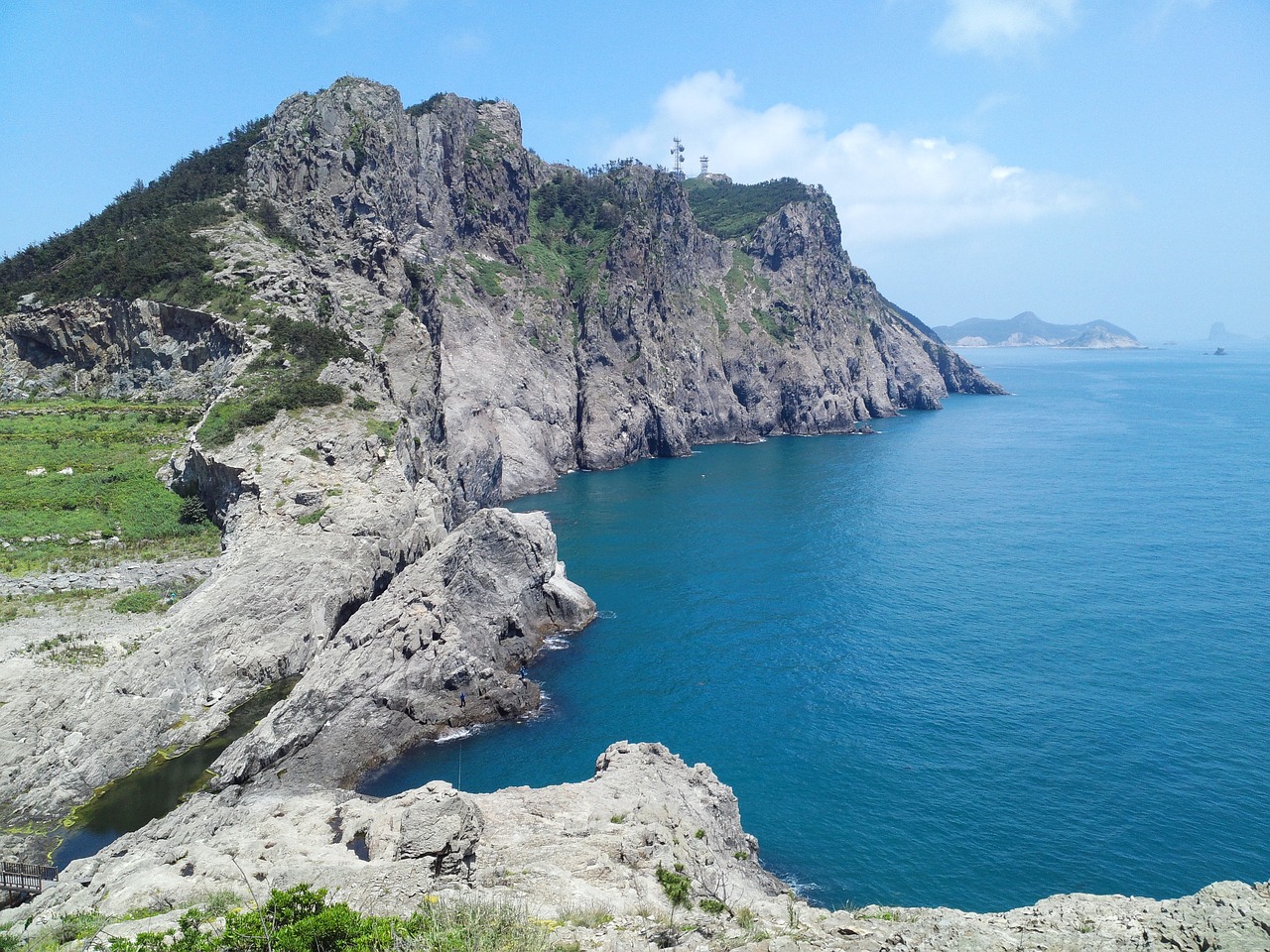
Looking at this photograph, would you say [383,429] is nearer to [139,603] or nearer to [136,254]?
[139,603]

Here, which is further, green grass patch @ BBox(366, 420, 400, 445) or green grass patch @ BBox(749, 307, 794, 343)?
green grass patch @ BBox(749, 307, 794, 343)

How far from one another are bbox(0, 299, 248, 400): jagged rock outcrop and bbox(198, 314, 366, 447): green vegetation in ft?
24.8

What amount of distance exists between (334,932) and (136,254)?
2768 inches

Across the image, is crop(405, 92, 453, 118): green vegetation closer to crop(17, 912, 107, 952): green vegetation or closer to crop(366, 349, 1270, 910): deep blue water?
crop(366, 349, 1270, 910): deep blue water

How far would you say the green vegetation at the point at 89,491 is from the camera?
137 ft

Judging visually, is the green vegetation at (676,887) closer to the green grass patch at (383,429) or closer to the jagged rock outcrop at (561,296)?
the green grass patch at (383,429)

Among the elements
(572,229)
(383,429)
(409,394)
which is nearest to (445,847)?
(383,429)

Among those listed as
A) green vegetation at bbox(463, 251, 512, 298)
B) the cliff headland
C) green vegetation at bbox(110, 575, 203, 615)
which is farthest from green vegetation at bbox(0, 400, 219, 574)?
green vegetation at bbox(463, 251, 512, 298)

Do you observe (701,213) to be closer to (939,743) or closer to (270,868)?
(939,743)

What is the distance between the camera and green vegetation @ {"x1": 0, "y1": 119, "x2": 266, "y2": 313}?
207 feet

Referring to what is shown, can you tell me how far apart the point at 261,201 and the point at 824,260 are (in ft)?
422

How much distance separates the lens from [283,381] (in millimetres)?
53812

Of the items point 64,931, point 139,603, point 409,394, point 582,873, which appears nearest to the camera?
point 64,931

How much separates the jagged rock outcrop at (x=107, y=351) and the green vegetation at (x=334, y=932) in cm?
5511
